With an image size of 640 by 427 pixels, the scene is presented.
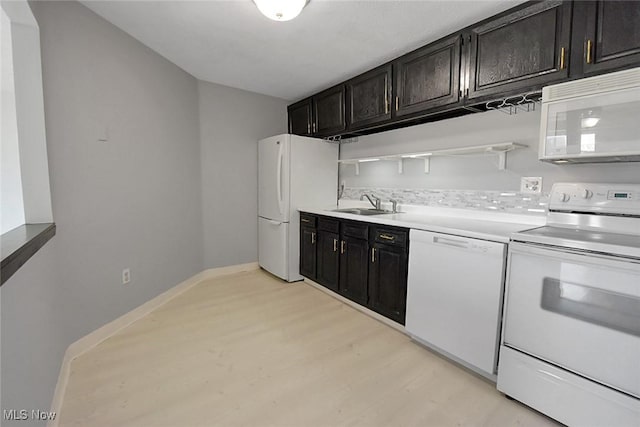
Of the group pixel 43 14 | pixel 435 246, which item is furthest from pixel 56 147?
pixel 435 246

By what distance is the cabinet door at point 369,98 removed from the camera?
2.56 metres

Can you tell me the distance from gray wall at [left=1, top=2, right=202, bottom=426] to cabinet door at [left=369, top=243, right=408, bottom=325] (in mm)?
2035

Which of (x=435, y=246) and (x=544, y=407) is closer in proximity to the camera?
(x=544, y=407)

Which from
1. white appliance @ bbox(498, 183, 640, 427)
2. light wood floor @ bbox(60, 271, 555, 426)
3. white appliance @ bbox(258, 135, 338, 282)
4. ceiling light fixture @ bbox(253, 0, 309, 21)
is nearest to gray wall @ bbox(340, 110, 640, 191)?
white appliance @ bbox(498, 183, 640, 427)

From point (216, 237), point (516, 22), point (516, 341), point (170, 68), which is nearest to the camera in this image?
point (516, 341)

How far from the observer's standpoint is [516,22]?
1725 mm

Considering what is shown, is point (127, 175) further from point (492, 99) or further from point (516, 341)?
point (516, 341)

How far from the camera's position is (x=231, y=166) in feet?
11.6

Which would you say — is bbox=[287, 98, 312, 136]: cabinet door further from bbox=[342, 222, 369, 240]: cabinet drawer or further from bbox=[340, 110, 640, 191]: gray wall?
bbox=[342, 222, 369, 240]: cabinet drawer

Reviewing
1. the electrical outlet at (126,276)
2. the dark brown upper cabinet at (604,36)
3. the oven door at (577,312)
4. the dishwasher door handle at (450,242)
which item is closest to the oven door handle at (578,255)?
the oven door at (577,312)

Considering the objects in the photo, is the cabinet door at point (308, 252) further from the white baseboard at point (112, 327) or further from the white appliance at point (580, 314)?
the white appliance at point (580, 314)

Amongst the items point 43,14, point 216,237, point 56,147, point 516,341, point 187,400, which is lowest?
point 187,400

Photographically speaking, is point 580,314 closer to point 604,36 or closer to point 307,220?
point 604,36

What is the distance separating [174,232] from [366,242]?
77.5 inches
